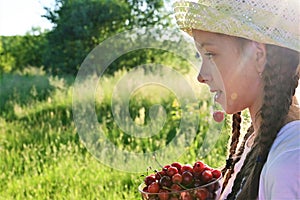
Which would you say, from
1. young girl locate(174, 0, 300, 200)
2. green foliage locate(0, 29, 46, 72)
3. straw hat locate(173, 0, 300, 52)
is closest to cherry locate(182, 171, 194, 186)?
young girl locate(174, 0, 300, 200)

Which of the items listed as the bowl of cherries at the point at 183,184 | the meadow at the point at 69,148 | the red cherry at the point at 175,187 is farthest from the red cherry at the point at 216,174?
the meadow at the point at 69,148

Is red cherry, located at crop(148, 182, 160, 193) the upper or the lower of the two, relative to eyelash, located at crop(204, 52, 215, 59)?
lower

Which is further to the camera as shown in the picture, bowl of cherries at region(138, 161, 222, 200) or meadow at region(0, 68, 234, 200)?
meadow at region(0, 68, 234, 200)

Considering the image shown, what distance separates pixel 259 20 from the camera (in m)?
1.22

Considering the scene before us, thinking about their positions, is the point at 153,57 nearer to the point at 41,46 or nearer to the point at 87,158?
the point at 41,46

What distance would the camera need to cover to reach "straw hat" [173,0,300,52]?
1209mm

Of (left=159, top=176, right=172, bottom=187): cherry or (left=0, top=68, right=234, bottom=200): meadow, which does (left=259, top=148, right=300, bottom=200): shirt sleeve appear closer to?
(left=159, top=176, right=172, bottom=187): cherry

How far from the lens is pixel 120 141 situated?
13.7 feet

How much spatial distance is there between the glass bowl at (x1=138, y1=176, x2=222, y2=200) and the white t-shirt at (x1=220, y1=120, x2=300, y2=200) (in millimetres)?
207

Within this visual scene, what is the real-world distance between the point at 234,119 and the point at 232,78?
0.41m

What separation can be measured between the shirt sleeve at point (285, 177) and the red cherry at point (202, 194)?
0.82 feet

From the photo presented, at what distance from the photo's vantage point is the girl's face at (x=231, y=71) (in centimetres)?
124

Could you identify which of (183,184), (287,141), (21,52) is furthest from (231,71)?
(21,52)

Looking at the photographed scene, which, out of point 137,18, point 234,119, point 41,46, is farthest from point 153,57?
point 234,119
